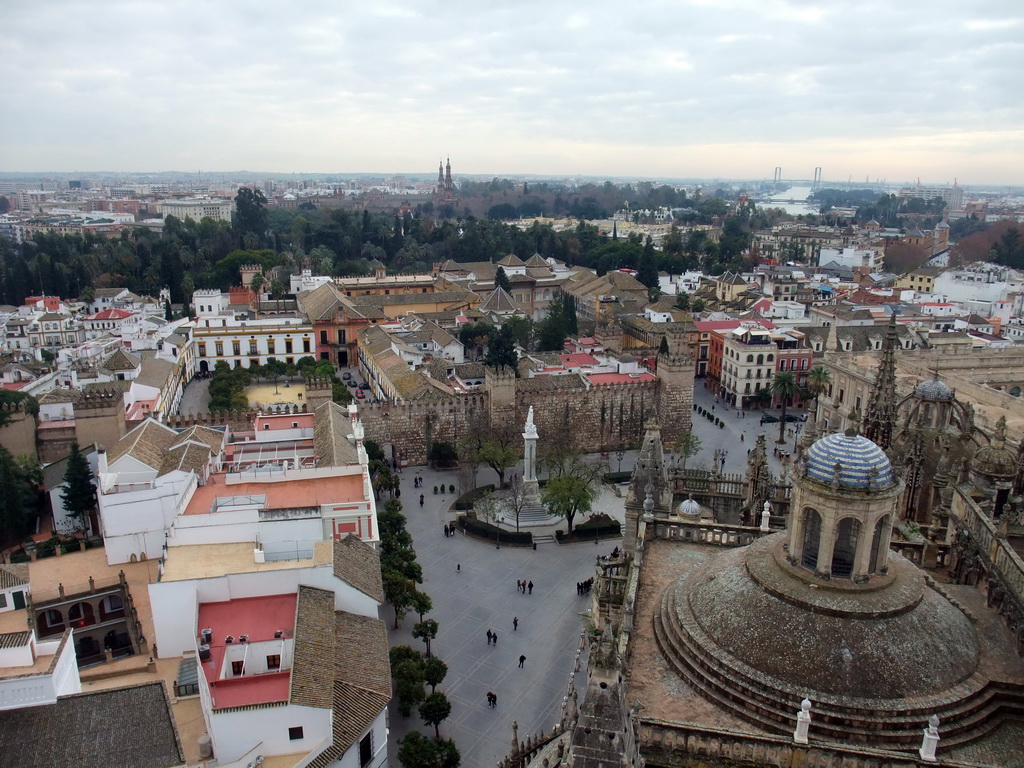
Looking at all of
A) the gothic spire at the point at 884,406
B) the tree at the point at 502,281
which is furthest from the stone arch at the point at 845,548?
the tree at the point at 502,281

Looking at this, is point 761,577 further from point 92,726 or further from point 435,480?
point 435,480

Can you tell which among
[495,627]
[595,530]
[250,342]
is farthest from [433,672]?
[250,342]

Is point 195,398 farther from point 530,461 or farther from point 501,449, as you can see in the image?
point 530,461

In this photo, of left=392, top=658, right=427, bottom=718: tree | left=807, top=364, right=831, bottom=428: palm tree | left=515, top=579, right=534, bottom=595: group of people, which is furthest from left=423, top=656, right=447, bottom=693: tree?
left=807, top=364, right=831, bottom=428: palm tree

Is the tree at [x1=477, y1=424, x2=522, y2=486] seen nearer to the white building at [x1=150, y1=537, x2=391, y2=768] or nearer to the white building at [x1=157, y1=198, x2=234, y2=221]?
the white building at [x1=150, y1=537, x2=391, y2=768]

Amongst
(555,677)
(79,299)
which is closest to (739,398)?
(555,677)

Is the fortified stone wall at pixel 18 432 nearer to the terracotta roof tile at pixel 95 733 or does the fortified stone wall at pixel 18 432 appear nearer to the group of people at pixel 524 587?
the group of people at pixel 524 587
